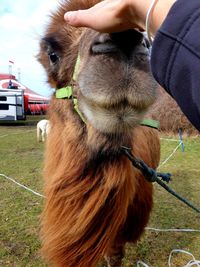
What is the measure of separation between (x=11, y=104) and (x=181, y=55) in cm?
1260

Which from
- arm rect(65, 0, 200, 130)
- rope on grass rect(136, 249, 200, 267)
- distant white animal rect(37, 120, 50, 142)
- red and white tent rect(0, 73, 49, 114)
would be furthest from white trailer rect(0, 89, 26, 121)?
arm rect(65, 0, 200, 130)

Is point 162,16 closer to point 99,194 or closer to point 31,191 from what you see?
point 99,194

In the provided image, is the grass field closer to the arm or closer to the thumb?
the thumb

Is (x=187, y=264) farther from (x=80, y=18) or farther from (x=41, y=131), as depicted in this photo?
(x=41, y=131)

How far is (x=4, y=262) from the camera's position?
9.16 feet

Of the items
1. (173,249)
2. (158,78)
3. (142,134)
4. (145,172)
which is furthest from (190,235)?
(158,78)

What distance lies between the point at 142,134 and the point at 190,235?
69.2 inches

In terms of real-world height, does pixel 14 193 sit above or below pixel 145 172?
below

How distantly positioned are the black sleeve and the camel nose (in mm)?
555

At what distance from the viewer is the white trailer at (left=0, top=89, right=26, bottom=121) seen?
12.5m

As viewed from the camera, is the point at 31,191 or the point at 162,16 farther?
the point at 31,191

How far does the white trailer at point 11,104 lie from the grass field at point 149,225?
6218 millimetres

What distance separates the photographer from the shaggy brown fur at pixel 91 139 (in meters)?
1.17

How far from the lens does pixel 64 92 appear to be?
168 centimetres
